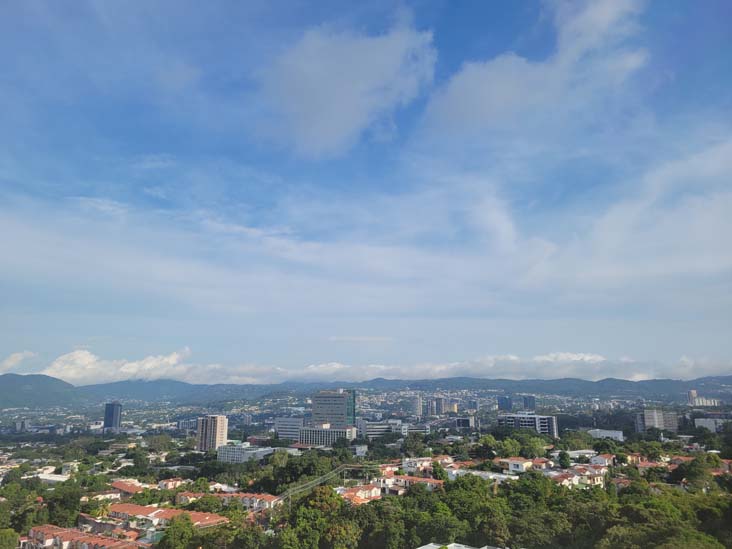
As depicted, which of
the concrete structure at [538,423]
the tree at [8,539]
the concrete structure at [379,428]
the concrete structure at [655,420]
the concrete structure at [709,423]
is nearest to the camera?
the tree at [8,539]

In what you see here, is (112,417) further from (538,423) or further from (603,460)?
(603,460)

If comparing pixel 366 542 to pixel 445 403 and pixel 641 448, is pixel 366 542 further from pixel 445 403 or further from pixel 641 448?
pixel 445 403

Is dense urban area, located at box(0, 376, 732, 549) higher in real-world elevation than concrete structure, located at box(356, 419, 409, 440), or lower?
higher

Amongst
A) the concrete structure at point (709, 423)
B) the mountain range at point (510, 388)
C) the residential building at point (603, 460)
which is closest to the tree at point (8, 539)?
the residential building at point (603, 460)

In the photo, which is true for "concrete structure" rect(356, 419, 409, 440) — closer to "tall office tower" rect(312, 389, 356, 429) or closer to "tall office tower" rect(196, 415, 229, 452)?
"tall office tower" rect(312, 389, 356, 429)

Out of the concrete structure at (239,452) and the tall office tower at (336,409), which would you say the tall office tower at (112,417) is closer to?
the tall office tower at (336,409)

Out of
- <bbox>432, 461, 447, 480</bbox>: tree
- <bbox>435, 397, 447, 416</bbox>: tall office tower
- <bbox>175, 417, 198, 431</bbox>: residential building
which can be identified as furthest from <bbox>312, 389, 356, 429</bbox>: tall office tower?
<bbox>435, 397, 447, 416</bbox>: tall office tower
